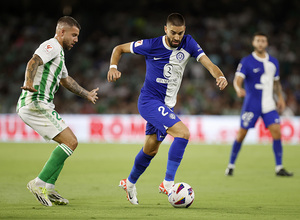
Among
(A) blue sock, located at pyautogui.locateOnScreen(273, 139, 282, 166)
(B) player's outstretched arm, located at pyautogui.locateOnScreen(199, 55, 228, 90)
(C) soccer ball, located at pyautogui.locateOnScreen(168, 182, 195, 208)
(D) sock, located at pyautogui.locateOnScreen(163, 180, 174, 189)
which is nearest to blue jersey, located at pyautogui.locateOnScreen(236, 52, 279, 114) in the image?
(A) blue sock, located at pyautogui.locateOnScreen(273, 139, 282, 166)

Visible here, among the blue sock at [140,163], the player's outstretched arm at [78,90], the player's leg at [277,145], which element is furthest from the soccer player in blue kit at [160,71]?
the player's leg at [277,145]

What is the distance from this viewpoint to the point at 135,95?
20.5 m

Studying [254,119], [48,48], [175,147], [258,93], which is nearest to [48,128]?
[48,48]

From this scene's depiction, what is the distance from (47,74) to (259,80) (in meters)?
5.03

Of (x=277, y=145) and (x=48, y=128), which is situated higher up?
(x=48, y=128)

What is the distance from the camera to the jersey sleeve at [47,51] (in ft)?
19.4

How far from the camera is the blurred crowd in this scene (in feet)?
66.1

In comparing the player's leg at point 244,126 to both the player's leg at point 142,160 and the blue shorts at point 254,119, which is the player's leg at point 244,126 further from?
the player's leg at point 142,160

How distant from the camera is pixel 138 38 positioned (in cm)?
2362

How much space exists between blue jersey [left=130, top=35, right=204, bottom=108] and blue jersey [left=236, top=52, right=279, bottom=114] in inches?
140

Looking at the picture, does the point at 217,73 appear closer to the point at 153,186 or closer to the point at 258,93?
the point at 153,186

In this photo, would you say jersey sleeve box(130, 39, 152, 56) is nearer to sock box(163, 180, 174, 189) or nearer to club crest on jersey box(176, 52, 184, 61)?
club crest on jersey box(176, 52, 184, 61)

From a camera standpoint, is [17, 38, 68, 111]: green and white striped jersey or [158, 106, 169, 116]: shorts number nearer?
[17, 38, 68, 111]: green and white striped jersey

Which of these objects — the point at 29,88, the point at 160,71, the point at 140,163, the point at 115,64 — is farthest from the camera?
the point at 140,163
